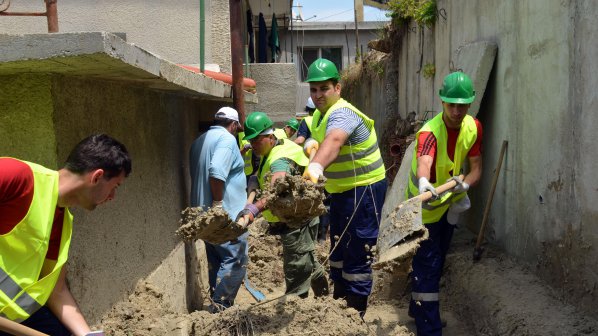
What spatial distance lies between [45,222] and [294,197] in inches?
66.7

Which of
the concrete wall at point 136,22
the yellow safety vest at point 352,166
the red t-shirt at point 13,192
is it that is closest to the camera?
the red t-shirt at point 13,192

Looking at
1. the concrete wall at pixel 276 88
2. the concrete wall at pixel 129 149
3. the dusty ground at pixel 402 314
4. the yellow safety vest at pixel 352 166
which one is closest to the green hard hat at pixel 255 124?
the concrete wall at pixel 129 149

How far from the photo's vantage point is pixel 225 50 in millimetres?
8594

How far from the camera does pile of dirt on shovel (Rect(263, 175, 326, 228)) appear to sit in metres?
3.97

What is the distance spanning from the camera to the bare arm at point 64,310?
289 centimetres

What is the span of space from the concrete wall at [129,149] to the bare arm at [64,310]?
48 centimetres

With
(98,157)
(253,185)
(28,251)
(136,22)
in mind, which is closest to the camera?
(28,251)

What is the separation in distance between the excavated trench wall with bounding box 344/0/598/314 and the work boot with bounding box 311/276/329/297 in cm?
158

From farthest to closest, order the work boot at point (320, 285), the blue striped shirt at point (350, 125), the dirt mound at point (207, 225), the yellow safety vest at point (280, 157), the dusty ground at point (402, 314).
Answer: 1. the work boot at point (320, 285)
2. the yellow safety vest at point (280, 157)
3. the blue striped shirt at point (350, 125)
4. the dirt mound at point (207, 225)
5. the dusty ground at point (402, 314)

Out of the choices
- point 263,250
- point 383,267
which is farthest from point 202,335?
point 263,250

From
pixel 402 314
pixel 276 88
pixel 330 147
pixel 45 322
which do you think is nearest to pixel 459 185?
pixel 330 147

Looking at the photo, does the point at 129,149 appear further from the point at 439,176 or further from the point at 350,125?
the point at 439,176

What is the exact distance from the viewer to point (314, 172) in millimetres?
4125

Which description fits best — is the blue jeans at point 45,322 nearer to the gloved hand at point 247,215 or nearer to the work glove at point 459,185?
the gloved hand at point 247,215
